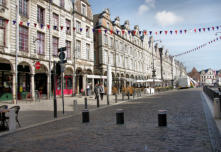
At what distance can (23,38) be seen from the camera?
64.3 feet

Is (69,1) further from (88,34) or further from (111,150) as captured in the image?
(111,150)

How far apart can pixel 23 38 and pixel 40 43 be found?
8.31ft

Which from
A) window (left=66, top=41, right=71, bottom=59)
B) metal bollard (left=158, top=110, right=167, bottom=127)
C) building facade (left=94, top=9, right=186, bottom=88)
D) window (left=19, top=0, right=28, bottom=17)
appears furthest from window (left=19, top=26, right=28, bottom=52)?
metal bollard (left=158, top=110, right=167, bottom=127)

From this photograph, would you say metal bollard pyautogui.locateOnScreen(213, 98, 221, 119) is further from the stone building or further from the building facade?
the building facade

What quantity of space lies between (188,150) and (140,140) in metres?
1.23

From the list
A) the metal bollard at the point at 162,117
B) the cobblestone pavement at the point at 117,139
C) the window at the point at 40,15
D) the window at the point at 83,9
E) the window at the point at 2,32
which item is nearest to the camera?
the cobblestone pavement at the point at 117,139

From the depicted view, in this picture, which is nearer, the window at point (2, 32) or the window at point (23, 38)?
the window at point (2, 32)

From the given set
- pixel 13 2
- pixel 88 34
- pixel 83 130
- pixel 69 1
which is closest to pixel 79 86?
pixel 88 34

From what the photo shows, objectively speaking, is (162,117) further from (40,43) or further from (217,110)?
(40,43)

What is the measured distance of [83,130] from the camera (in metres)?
6.76

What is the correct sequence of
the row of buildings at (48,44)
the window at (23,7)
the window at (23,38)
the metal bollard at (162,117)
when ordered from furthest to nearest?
the window at (23,7), the window at (23,38), the row of buildings at (48,44), the metal bollard at (162,117)

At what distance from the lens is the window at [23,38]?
63.2ft

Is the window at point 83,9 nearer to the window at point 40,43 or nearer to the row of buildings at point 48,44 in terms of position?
the row of buildings at point 48,44

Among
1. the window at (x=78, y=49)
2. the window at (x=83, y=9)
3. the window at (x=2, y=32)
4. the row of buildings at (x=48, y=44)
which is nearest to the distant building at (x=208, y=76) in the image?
the row of buildings at (x=48, y=44)
